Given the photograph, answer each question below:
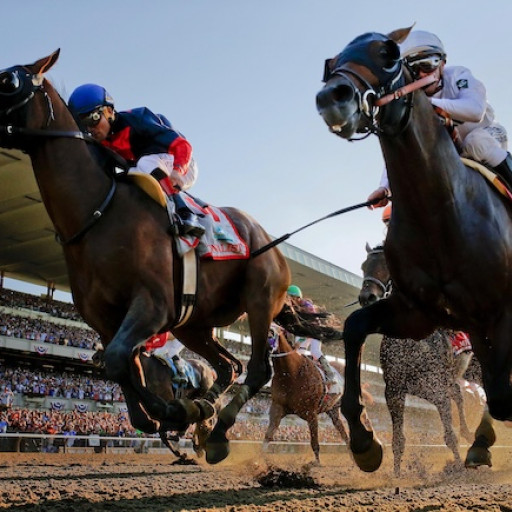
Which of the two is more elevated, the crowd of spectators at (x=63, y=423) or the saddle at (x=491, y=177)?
the saddle at (x=491, y=177)

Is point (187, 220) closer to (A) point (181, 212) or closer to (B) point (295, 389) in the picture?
(A) point (181, 212)

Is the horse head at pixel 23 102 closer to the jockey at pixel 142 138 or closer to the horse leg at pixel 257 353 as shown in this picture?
the jockey at pixel 142 138

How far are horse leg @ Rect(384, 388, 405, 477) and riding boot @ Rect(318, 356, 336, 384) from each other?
2527mm

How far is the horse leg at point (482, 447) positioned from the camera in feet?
13.4

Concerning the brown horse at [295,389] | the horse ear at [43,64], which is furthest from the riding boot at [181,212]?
the brown horse at [295,389]

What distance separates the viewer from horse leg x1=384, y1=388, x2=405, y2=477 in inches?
283

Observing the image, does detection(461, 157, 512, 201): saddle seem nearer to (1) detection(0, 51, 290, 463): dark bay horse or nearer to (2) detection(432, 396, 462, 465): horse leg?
(1) detection(0, 51, 290, 463): dark bay horse

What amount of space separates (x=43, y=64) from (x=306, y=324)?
10.9 ft

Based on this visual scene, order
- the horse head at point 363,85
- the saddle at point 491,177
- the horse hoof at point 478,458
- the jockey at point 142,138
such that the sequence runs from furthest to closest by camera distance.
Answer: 1. the jockey at point 142,138
2. the horse hoof at point 478,458
3. the saddle at point 491,177
4. the horse head at point 363,85

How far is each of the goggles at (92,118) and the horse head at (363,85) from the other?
7.42ft

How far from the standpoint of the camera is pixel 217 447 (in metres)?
4.59

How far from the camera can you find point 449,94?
402 cm

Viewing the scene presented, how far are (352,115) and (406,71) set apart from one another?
679 mm

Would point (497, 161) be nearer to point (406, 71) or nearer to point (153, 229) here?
point (406, 71)
